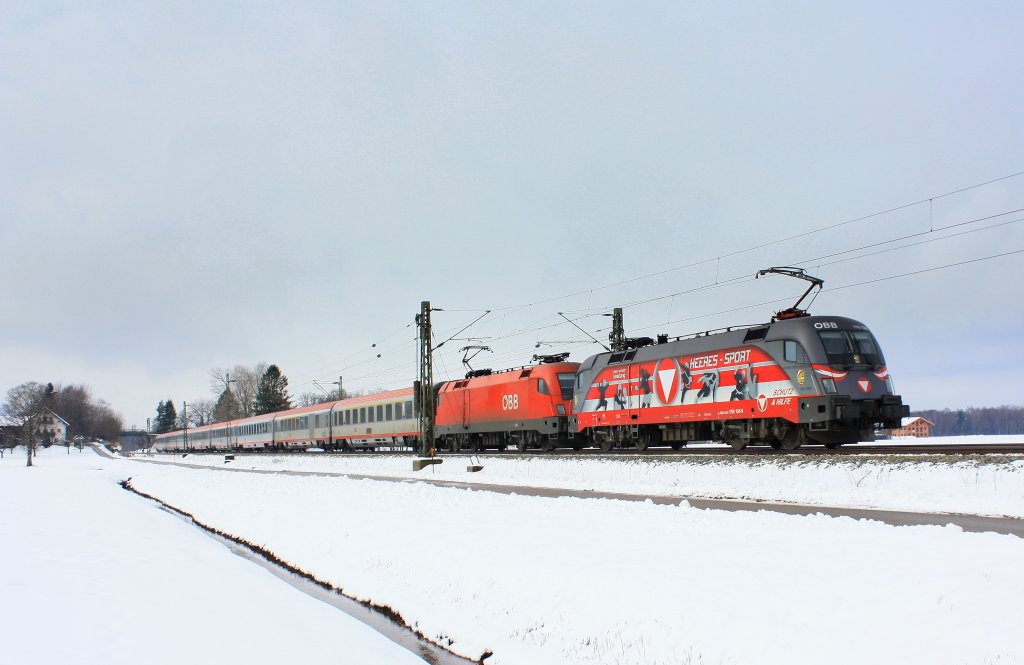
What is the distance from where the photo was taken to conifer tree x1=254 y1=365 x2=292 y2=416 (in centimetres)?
14012

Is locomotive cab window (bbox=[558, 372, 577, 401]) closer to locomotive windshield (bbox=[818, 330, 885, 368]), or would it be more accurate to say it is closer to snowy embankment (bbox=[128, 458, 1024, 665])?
locomotive windshield (bbox=[818, 330, 885, 368])

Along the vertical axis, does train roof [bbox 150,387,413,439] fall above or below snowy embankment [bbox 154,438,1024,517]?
above

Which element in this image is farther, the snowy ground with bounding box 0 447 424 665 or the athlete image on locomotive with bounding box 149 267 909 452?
the athlete image on locomotive with bounding box 149 267 909 452

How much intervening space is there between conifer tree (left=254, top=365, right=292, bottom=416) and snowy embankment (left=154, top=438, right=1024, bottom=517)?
116 meters

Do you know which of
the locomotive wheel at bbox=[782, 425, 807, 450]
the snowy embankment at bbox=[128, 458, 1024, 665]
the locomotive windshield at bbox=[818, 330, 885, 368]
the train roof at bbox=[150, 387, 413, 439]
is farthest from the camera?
the train roof at bbox=[150, 387, 413, 439]

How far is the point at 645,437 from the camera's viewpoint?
31.2m

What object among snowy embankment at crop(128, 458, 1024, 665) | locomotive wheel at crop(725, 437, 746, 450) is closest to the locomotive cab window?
locomotive wheel at crop(725, 437, 746, 450)

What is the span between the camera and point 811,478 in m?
19.6

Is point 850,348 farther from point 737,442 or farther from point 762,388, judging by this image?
point 737,442

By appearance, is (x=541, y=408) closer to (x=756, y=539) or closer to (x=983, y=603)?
(x=756, y=539)

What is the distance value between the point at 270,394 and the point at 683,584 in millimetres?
137156

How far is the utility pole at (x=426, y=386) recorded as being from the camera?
123 feet

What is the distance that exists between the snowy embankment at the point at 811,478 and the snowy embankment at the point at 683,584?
405 centimetres

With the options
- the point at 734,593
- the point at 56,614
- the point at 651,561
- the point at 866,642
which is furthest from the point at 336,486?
the point at 866,642
